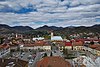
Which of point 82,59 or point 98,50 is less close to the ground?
point 82,59

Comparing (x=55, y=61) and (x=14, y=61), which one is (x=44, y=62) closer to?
(x=55, y=61)

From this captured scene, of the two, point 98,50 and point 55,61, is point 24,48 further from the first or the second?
point 55,61

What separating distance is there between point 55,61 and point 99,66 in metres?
6.13

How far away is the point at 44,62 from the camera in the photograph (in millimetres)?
28703

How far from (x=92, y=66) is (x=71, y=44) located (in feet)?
148

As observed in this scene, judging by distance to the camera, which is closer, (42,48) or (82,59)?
(82,59)

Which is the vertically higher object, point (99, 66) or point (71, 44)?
point (99, 66)

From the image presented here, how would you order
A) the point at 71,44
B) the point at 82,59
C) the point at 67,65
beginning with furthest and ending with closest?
the point at 71,44 → the point at 82,59 → the point at 67,65

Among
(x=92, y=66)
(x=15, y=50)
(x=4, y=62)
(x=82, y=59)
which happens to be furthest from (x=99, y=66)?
(x=15, y=50)

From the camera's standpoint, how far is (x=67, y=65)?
91.9ft

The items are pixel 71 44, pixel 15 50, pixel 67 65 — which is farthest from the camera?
pixel 71 44

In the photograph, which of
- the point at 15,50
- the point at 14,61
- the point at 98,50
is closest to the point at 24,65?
the point at 14,61

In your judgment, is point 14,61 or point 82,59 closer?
point 14,61

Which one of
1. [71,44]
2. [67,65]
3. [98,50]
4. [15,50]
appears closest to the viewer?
[67,65]
